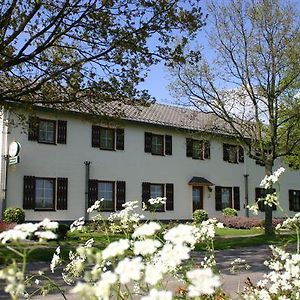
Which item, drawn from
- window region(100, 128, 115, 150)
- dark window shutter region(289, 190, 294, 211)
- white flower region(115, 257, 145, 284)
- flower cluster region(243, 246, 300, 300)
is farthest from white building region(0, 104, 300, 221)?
white flower region(115, 257, 145, 284)

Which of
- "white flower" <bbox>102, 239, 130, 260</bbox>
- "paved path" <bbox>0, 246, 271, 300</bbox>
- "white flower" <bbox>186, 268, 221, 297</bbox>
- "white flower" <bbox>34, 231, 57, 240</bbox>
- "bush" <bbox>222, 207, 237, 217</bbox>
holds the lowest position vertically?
"paved path" <bbox>0, 246, 271, 300</bbox>

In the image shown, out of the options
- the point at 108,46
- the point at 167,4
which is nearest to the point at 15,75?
the point at 108,46

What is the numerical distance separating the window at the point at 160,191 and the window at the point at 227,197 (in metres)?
3.97

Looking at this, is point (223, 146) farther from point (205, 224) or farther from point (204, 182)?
point (205, 224)

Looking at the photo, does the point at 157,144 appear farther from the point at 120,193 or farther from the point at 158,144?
the point at 120,193

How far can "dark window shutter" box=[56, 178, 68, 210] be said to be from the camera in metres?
23.8

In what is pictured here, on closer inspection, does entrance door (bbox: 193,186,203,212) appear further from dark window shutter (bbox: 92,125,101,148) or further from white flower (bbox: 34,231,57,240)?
white flower (bbox: 34,231,57,240)

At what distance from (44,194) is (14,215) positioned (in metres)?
2.80

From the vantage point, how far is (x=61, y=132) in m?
24.3

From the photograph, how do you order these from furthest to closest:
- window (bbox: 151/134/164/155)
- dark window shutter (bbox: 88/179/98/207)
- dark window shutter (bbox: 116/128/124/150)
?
window (bbox: 151/134/164/155), dark window shutter (bbox: 116/128/124/150), dark window shutter (bbox: 88/179/98/207)

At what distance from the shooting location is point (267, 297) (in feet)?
10.4

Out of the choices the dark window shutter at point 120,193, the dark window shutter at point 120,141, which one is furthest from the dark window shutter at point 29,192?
the dark window shutter at point 120,141

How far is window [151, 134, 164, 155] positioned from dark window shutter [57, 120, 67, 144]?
19.6 feet

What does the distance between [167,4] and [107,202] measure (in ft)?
50.7
